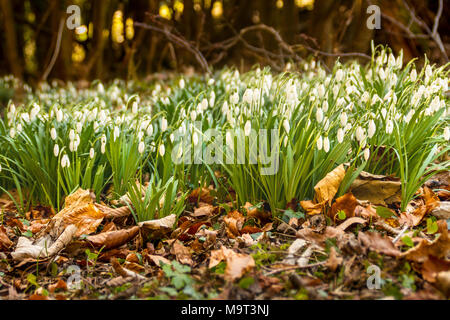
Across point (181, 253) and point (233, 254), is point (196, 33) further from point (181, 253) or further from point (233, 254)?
point (233, 254)

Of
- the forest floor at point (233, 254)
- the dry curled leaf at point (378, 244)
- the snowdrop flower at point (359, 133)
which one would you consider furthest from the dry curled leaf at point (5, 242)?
the snowdrop flower at point (359, 133)

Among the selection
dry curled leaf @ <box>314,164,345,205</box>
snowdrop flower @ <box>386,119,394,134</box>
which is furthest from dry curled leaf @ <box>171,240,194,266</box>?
snowdrop flower @ <box>386,119,394,134</box>

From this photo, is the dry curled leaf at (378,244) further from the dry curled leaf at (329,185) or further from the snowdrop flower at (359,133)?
the snowdrop flower at (359,133)

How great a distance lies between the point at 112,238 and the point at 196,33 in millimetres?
8613

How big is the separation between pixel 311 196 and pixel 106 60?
467 inches

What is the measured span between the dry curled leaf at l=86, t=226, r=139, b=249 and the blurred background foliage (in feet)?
14.8

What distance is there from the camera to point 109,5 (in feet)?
38.5

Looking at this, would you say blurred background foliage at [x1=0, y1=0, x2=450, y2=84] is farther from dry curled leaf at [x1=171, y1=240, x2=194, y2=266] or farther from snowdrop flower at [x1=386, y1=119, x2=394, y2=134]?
dry curled leaf at [x1=171, y1=240, x2=194, y2=266]

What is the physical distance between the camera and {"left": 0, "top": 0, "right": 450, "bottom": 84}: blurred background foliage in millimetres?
7715

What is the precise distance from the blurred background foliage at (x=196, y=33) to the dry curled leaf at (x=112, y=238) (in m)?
4.50

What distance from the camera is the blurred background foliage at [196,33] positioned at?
771 centimetres

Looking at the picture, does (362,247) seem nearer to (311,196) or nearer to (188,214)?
(311,196)

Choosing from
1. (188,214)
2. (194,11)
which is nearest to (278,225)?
(188,214)

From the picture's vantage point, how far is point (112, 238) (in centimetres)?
235
